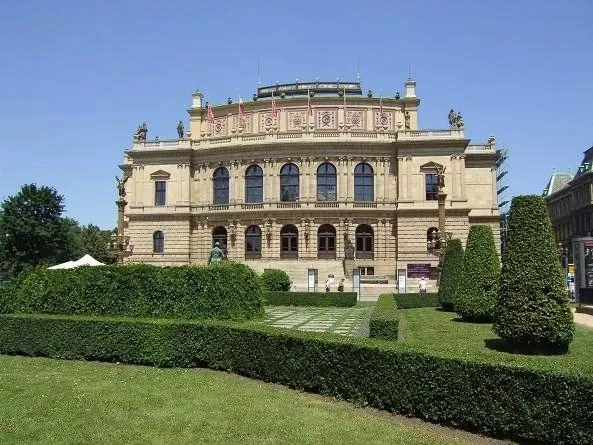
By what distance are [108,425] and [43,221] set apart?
209ft

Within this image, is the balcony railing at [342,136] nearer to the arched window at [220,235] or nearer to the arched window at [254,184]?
the arched window at [254,184]

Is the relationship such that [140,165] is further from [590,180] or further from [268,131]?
[590,180]

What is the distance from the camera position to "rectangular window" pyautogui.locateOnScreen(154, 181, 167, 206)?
64.5m

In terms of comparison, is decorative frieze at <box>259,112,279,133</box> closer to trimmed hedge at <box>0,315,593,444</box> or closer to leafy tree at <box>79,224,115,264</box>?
leafy tree at <box>79,224,115,264</box>

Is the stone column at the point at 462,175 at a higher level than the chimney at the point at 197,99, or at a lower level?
lower

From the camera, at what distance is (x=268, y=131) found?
6194cm

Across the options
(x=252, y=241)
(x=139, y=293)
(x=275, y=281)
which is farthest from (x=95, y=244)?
(x=139, y=293)

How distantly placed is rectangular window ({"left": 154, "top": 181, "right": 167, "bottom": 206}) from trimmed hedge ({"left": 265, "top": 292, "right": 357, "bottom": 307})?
Result: 28818mm

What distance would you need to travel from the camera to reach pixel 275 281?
44.6 metres

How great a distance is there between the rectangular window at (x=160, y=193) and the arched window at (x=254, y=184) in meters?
10.1

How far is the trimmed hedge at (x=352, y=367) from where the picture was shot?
360 inches

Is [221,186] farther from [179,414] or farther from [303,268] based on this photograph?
[179,414]

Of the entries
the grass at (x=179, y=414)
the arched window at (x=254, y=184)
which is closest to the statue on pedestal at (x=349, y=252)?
the arched window at (x=254, y=184)

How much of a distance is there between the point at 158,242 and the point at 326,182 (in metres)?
20.6
